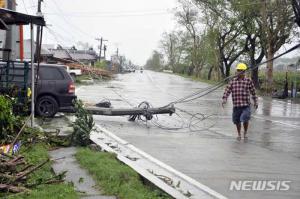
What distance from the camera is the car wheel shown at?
16125mm

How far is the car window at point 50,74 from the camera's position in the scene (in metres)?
16.5

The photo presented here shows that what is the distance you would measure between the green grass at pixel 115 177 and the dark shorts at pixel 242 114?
16.0ft

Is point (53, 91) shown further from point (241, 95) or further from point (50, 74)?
point (241, 95)

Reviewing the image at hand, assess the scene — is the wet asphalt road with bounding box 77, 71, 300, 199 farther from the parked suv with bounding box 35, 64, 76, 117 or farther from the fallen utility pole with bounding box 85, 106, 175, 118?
the parked suv with bounding box 35, 64, 76, 117

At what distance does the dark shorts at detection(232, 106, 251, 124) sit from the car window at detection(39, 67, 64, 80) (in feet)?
19.9

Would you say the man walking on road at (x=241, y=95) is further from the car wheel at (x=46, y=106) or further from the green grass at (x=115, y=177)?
the car wheel at (x=46, y=106)

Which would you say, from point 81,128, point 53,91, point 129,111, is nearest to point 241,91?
point 129,111

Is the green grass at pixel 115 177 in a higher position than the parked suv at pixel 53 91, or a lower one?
lower

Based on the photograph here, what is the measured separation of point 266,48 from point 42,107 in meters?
28.7

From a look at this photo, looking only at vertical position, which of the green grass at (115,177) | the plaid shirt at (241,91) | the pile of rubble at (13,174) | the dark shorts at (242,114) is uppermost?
the plaid shirt at (241,91)

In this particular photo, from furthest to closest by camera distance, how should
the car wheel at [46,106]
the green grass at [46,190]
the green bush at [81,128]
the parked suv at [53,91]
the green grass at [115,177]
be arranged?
the parked suv at [53,91] < the car wheel at [46,106] < the green bush at [81,128] < the green grass at [115,177] < the green grass at [46,190]

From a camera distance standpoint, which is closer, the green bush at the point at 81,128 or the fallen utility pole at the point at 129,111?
the green bush at the point at 81,128

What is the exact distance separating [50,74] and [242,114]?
21.5 ft

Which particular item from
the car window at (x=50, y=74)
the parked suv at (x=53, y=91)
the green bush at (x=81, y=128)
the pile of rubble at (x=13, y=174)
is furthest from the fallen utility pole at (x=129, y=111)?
the pile of rubble at (x=13, y=174)
